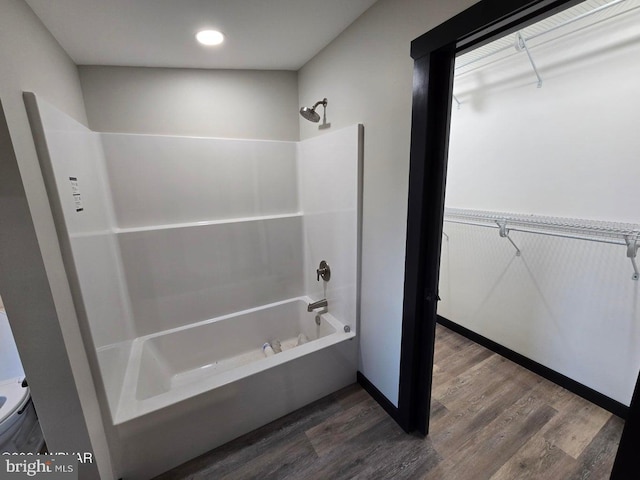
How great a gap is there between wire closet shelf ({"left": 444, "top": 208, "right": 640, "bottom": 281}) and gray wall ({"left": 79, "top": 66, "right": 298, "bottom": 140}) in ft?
5.62

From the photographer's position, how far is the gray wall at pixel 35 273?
2.84 feet

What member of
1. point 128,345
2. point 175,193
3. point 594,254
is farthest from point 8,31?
point 594,254

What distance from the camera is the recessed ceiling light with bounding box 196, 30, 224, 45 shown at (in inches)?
56.1

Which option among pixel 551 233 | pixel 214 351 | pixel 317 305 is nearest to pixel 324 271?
pixel 317 305

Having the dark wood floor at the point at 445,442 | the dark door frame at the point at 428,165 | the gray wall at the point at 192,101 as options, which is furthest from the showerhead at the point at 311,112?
the dark wood floor at the point at 445,442

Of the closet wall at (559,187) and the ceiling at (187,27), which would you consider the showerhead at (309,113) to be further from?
the closet wall at (559,187)

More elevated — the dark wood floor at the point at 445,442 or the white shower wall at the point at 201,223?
the white shower wall at the point at 201,223

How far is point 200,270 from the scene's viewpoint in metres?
2.11

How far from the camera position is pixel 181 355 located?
207cm

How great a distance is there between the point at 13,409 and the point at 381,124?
7.87 ft

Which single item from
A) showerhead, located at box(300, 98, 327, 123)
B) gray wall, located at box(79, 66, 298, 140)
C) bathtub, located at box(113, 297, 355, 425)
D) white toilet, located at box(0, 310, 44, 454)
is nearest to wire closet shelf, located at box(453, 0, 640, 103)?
showerhead, located at box(300, 98, 327, 123)

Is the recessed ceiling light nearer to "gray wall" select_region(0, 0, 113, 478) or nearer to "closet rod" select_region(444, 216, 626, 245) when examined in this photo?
"gray wall" select_region(0, 0, 113, 478)

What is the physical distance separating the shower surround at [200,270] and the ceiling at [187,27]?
434mm

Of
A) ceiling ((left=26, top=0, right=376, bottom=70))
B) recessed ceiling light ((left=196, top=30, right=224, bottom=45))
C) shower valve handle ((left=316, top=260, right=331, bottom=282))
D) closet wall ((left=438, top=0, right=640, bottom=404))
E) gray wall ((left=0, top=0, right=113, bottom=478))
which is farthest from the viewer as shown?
shower valve handle ((left=316, top=260, right=331, bottom=282))
